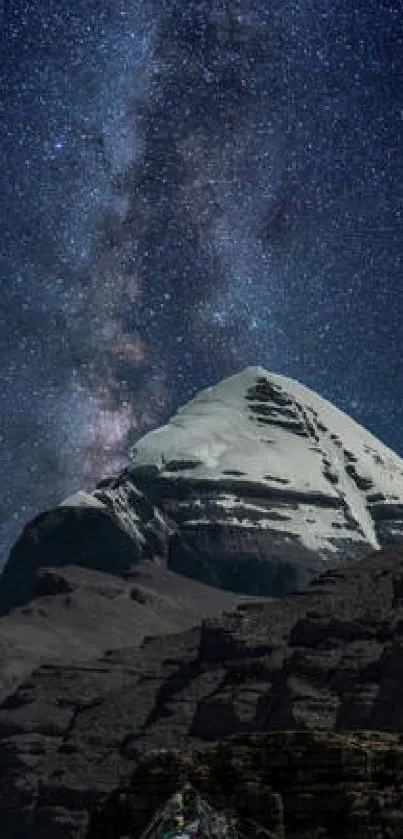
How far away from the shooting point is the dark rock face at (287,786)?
149ft

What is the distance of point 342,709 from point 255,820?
148m

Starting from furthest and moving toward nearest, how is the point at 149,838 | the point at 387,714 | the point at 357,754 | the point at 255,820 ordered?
the point at 387,714
the point at 357,754
the point at 255,820
the point at 149,838

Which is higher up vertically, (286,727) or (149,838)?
(149,838)

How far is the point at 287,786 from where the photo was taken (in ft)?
155

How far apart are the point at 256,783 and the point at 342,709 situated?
146184 mm

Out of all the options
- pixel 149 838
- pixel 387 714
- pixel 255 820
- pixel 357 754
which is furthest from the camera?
pixel 387 714

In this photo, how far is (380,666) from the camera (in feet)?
636

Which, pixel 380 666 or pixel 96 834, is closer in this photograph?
pixel 96 834

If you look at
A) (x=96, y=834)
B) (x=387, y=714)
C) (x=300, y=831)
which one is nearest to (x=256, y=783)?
(x=300, y=831)

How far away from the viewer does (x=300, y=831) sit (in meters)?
46.0

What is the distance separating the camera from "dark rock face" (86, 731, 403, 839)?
149 feet

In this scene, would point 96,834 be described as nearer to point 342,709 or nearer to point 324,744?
point 324,744

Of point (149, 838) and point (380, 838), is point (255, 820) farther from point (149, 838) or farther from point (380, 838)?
point (149, 838)

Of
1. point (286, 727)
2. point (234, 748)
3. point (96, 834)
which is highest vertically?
point (234, 748)
